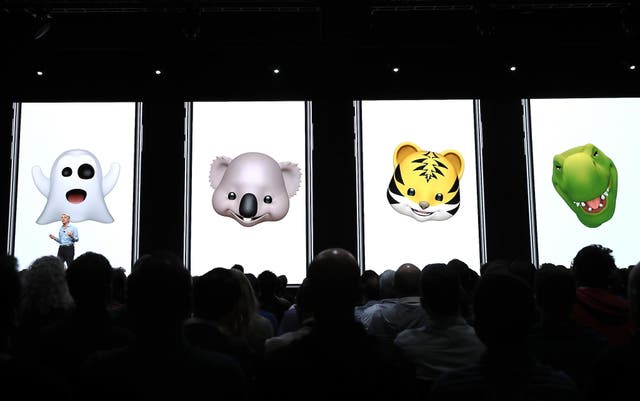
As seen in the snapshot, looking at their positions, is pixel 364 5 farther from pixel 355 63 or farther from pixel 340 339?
pixel 340 339

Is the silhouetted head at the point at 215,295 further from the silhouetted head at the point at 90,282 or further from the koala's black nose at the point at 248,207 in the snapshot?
the koala's black nose at the point at 248,207

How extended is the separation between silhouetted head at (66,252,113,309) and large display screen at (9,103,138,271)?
619cm

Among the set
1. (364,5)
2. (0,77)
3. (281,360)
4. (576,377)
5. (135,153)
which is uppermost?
(364,5)

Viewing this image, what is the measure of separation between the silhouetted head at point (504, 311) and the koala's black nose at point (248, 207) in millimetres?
6641

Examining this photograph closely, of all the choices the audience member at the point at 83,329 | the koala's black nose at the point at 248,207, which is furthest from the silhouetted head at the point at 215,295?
the koala's black nose at the point at 248,207

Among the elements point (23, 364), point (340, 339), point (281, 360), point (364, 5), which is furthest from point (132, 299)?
point (364, 5)

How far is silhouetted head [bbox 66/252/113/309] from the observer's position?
6.31 ft

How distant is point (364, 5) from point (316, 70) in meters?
1.06

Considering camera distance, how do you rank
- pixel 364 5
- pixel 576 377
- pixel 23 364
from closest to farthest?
pixel 23 364 → pixel 576 377 → pixel 364 5

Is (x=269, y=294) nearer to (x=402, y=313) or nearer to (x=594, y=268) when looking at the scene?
(x=402, y=313)

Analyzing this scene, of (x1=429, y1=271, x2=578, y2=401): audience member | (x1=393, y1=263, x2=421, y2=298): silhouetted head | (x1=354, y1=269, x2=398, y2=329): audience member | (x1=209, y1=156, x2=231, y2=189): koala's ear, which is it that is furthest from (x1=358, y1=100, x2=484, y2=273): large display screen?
(x1=429, y1=271, x2=578, y2=401): audience member

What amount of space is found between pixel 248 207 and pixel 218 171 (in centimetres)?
64

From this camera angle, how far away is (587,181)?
7926 mm

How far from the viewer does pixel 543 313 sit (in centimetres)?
204
